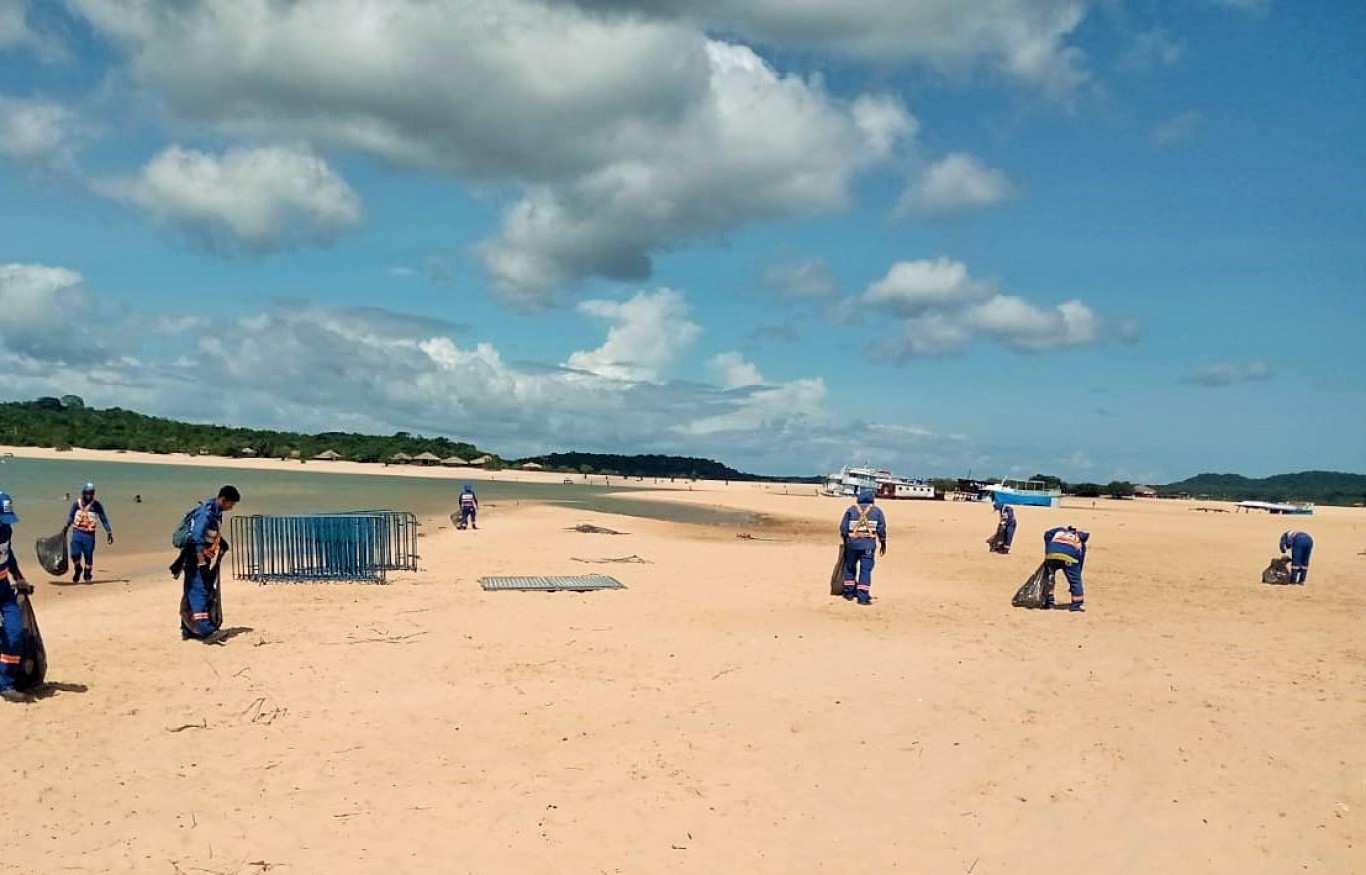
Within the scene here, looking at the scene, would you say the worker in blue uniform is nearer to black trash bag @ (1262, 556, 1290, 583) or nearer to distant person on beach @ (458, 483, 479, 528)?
distant person on beach @ (458, 483, 479, 528)

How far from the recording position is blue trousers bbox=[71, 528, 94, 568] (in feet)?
53.2

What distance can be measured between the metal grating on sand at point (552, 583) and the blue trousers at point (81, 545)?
6.44 meters

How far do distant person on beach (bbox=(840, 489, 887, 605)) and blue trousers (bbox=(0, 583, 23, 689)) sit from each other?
10022 mm

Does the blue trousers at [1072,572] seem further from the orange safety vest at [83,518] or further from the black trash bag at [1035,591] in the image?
the orange safety vest at [83,518]

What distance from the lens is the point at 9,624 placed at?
26.8ft

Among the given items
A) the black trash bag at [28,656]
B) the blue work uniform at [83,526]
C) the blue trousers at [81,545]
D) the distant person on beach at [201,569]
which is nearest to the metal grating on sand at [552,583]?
the distant person on beach at [201,569]

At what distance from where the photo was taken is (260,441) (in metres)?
126

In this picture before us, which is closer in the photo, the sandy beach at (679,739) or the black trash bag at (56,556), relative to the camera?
the sandy beach at (679,739)

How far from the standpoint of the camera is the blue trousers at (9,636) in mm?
8180

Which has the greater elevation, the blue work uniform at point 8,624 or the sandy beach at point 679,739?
the blue work uniform at point 8,624

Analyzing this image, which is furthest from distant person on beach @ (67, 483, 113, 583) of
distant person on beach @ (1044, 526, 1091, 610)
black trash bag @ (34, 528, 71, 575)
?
distant person on beach @ (1044, 526, 1091, 610)

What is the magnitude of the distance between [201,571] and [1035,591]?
11.5 m

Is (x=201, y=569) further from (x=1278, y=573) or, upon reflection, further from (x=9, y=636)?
(x=1278, y=573)

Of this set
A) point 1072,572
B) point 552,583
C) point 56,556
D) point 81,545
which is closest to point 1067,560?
point 1072,572
